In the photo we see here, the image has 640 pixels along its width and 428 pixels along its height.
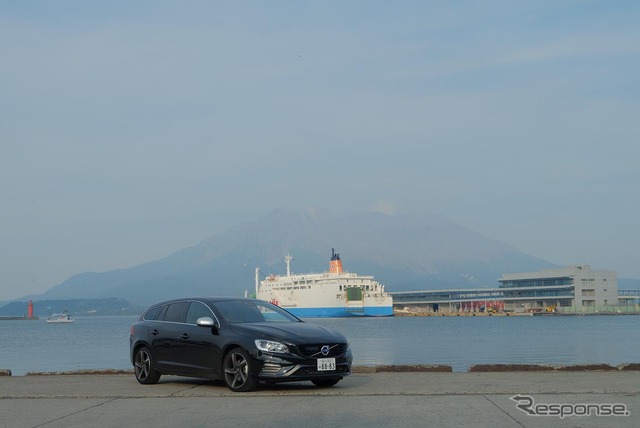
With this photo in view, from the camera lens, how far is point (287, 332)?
13.4 metres

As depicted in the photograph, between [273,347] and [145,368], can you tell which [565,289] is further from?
[273,347]

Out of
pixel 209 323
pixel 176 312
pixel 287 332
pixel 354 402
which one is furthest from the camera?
pixel 176 312

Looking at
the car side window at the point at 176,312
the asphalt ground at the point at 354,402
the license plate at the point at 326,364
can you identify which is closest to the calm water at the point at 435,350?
the asphalt ground at the point at 354,402

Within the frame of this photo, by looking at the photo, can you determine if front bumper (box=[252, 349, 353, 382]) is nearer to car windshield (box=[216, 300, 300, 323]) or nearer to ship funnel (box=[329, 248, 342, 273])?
car windshield (box=[216, 300, 300, 323])

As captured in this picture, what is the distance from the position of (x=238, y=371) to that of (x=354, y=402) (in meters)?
2.45

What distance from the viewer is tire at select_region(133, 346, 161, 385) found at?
591 inches

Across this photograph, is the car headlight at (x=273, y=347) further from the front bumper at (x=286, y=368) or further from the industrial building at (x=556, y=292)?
the industrial building at (x=556, y=292)

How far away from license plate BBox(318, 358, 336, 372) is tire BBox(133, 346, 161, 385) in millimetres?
3333

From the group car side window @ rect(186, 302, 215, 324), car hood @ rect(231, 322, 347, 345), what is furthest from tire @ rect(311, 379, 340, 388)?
car side window @ rect(186, 302, 215, 324)

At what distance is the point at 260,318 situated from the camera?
14234 mm

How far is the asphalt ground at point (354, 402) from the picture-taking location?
9.87 metres

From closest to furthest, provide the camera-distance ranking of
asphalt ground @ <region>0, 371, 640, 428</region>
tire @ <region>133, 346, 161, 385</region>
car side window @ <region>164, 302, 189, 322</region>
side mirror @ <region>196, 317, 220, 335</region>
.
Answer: asphalt ground @ <region>0, 371, 640, 428</region> < side mirror @ <region>196, 317, 220, 335</region> < car side window @ <region>164, 302, 189, 322</region> < tire @ <region>133, 346, 161, 385</region>

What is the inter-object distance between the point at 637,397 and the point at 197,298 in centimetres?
707

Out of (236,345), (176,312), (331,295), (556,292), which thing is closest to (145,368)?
(176,312)
